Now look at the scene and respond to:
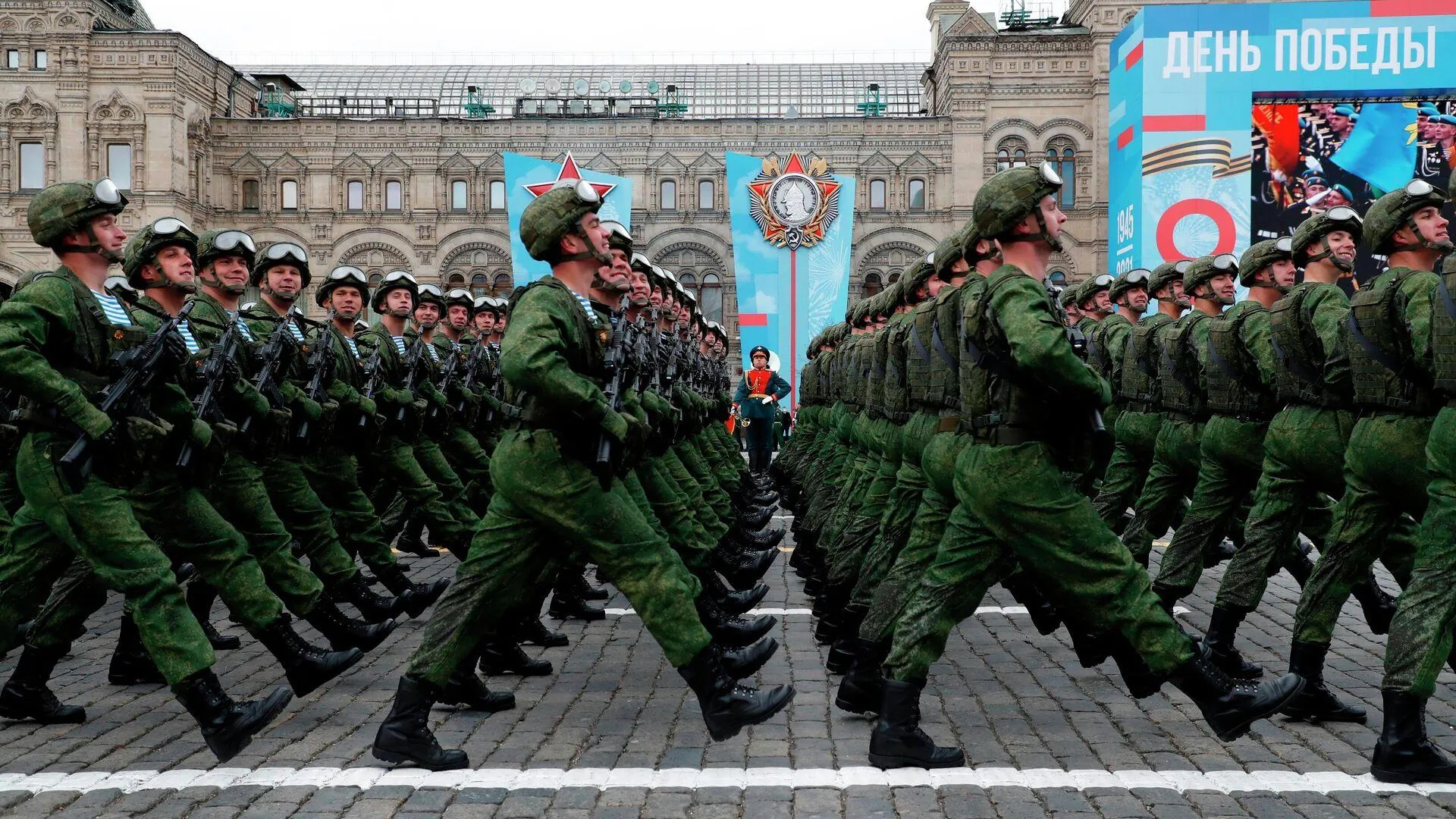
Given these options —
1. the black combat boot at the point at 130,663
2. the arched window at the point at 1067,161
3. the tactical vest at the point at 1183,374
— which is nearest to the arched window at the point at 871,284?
the arched window at the point at 1067,161

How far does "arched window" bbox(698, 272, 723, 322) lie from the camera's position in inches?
1628

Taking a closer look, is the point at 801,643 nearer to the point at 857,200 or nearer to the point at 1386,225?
the point at 1386,225

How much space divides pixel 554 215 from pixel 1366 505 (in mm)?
3387

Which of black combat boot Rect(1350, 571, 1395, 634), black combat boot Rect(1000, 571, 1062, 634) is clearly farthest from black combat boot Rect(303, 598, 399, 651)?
black combat boot Rect(1350, 571, 1395, 634)

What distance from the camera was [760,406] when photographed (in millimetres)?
19766

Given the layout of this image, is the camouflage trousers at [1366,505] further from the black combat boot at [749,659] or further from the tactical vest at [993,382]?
the black combat boot at [749,659]

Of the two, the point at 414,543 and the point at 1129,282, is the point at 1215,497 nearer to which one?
the point at 1129,282

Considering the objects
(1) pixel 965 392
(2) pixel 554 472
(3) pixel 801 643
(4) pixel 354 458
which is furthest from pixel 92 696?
(1) pixel 965 392

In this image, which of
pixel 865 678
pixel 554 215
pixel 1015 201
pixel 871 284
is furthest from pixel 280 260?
pixel 871 284

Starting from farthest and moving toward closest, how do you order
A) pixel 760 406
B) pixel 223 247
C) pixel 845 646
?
pixel 760 406
pixel 223 247
pixel 845 646

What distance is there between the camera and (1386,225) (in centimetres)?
534

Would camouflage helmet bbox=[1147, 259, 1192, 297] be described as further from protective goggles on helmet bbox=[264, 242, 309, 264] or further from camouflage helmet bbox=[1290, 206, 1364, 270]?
protective goggles on helmet bbox=[264, 242, 309, 264]

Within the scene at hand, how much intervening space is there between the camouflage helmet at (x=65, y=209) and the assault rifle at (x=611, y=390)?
2030mm

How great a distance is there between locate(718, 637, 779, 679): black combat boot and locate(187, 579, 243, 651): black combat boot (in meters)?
3.07
